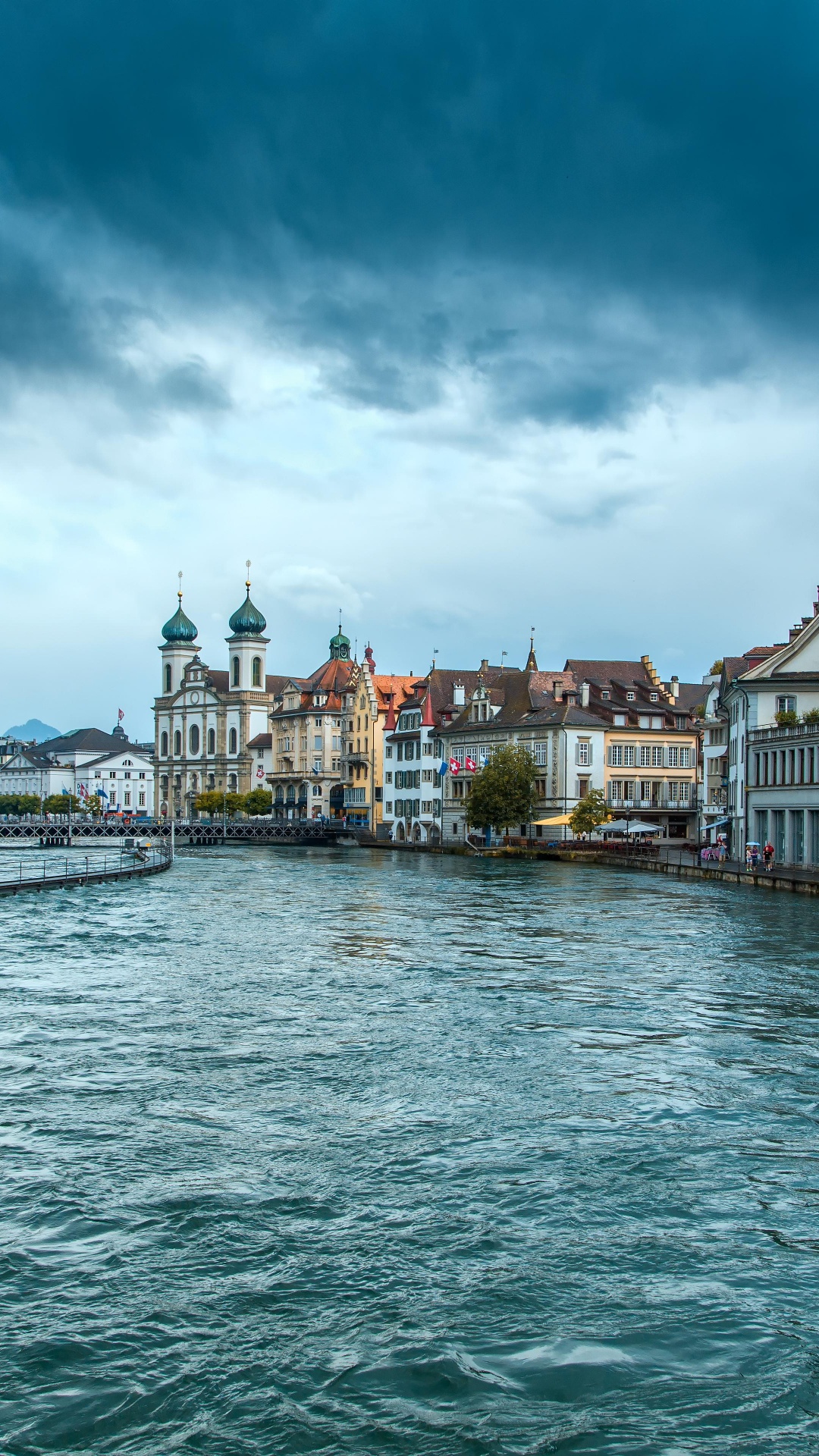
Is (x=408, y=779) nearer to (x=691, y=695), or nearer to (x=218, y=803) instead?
(x=691, y=695)

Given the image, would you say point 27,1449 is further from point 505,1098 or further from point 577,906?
point 577,906

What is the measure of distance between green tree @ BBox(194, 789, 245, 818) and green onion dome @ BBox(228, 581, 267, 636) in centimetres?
2235

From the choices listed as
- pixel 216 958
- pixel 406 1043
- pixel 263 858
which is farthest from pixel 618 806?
pixel 406 1043

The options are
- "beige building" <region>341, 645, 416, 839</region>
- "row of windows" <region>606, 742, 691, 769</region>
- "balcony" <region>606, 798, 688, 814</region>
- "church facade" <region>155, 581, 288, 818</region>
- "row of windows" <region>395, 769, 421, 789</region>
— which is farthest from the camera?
"church facade" <region>155, 581, 288, 818</region>

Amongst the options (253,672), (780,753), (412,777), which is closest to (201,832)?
(253,672)

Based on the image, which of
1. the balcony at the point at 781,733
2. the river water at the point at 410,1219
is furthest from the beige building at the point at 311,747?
the river water at the point at 410,1219

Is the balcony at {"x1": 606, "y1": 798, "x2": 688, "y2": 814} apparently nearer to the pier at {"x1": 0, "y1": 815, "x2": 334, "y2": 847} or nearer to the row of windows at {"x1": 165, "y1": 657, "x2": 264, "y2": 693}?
the pier at {"x1": 0, "y1": 815, "x2": 334, "y2": 847}

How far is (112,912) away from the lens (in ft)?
163

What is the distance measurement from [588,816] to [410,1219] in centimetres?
8138

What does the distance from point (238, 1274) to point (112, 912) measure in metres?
39.1

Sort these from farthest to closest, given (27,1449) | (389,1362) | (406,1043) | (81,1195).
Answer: (406,1043) → (81,1195) → (389,1362) → (27,1449)

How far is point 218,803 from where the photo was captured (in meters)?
182

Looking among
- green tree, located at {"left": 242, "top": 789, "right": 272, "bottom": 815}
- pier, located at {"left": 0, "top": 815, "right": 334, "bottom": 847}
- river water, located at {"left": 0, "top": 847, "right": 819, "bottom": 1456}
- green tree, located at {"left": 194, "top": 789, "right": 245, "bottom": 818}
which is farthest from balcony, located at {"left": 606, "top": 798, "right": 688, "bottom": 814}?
river water, located at {"left": 0, "top": 847, "right": 819, "bottom": 1456}

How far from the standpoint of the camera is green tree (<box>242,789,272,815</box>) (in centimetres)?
17138
